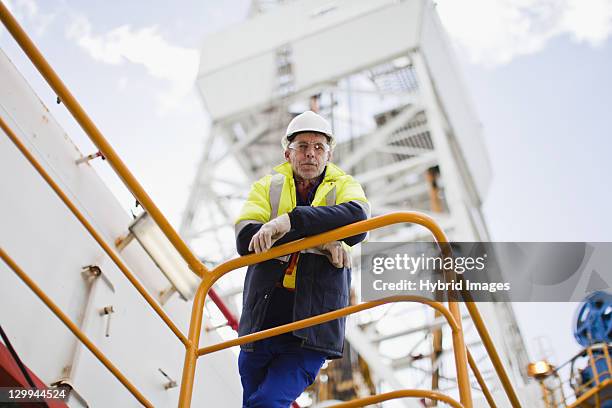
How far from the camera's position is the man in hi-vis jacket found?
2451 millimetres

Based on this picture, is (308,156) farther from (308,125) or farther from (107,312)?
(107,312)

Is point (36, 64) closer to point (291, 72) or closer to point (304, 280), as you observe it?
point (304, 280)

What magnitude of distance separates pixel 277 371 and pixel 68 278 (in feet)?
3.79

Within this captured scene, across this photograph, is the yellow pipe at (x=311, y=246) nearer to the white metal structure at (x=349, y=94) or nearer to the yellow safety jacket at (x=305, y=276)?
the yellow safety jacket at (x=305, y=276)

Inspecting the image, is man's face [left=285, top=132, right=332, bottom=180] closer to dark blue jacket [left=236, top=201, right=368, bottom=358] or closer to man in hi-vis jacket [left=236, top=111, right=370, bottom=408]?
man in hi-vis jacket [left=236, top=111, right=370, bottom=408]

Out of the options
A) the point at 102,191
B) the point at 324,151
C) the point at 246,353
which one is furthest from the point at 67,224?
the point at 324,151

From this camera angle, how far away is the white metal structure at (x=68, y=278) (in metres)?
2.65

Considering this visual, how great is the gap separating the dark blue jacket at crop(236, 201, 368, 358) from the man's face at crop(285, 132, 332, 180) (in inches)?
12.8

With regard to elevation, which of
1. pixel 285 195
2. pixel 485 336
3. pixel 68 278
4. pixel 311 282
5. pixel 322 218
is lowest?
pixel 485 336

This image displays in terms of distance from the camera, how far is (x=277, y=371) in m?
2.52

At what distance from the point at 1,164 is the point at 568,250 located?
8088 mm

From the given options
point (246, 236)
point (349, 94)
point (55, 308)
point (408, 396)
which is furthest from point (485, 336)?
point (349, 94)

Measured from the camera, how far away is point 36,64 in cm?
206

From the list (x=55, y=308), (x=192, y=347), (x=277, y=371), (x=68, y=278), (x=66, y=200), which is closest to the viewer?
(x=55, y=308)
